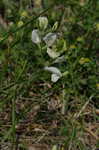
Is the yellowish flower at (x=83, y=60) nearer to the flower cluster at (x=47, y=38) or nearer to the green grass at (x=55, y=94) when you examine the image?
the green grass at (x=55, y=94)

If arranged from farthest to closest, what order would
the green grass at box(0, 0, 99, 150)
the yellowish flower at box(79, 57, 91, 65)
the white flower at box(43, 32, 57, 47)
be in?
the yellowish flower at box(79, 57, 91, 65) → the green grass at box(0, 0, 99, 150) → the white flower at box(43, 32, 57, 47)

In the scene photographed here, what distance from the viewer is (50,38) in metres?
1.55

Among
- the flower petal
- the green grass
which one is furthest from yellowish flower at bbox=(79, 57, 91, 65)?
the flower petal

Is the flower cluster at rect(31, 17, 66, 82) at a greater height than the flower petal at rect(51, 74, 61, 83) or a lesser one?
greater

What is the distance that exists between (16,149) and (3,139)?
0.08 m

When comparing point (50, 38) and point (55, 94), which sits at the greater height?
point (50, 38)

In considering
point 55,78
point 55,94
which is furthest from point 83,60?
point 55,78

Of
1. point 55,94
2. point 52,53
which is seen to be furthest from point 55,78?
point 55,94

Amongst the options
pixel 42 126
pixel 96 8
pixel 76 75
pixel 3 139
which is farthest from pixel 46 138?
pixel 96 8

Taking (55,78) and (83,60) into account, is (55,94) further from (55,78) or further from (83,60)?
(55,78)

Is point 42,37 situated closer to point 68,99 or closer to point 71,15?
point 68,99

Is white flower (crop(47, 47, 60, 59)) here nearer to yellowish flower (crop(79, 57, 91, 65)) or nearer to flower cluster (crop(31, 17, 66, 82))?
flower cluster (crop(31, 17, 66, 82))

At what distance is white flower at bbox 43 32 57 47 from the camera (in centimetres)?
155

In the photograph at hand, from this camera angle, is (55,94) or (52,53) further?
(55,94)
